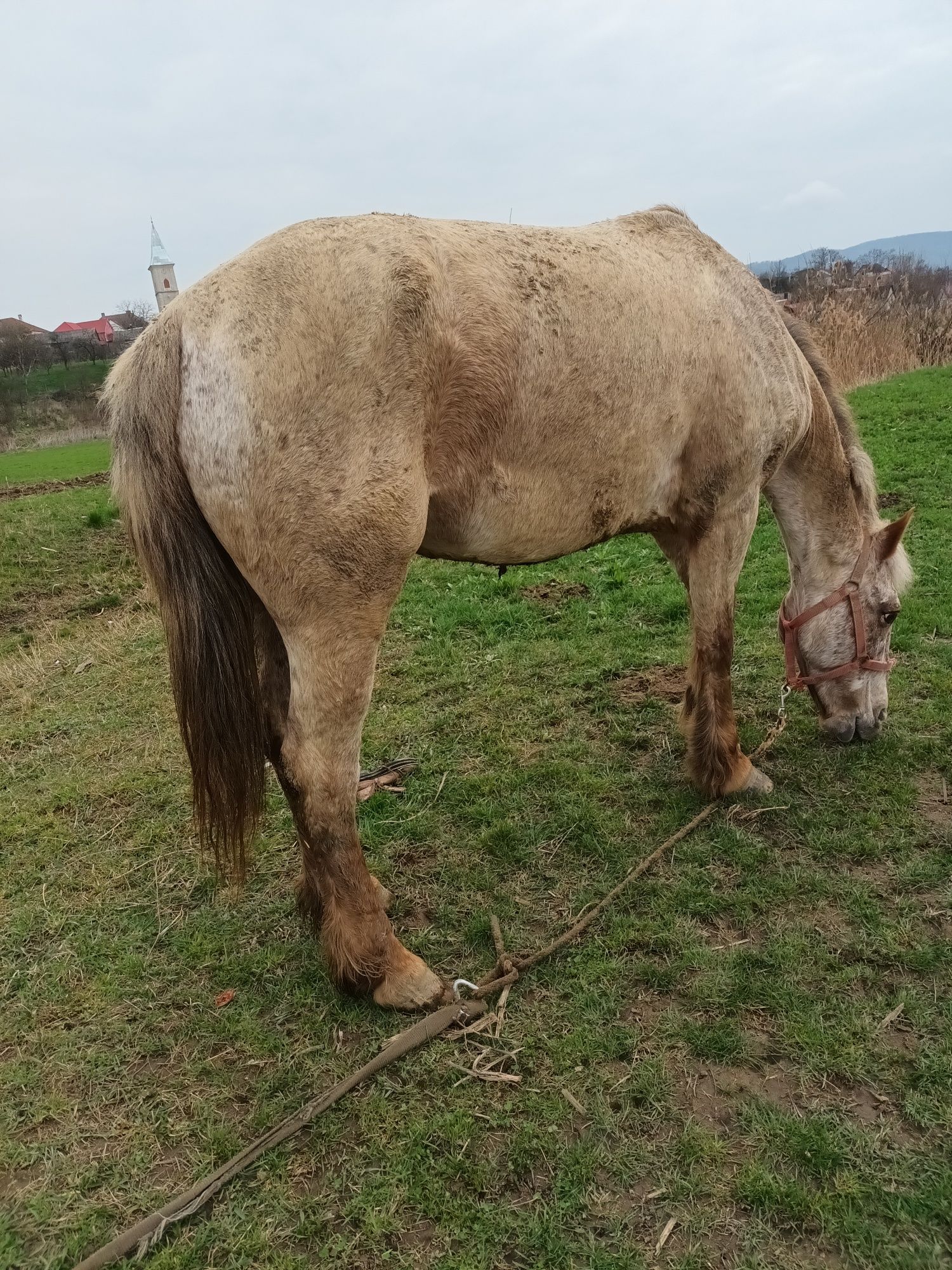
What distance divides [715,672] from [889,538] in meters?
1.02

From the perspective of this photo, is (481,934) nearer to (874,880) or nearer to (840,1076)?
(840,1076)

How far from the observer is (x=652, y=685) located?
4.45 m

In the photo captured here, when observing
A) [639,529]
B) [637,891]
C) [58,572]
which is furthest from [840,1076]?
[58,572]

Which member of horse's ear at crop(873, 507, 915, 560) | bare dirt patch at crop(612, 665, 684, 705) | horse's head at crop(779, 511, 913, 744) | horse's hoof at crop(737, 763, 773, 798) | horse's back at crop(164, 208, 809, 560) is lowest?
horse's hoof at crop(737, 763, 773, 798)

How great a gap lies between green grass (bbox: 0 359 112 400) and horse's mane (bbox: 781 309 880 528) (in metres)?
30.2

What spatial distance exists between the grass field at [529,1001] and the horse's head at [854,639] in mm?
215

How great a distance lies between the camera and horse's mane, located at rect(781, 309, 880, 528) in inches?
140

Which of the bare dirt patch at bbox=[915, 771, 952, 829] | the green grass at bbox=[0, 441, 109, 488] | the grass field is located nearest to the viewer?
the grass field

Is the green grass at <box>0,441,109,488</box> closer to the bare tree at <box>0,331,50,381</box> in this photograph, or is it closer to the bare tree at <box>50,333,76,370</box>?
the bare tree at <box>0,331,50,381</box>

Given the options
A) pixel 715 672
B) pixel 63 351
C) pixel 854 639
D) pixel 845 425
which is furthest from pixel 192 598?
pixel 63 351

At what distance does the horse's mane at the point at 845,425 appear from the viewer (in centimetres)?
355

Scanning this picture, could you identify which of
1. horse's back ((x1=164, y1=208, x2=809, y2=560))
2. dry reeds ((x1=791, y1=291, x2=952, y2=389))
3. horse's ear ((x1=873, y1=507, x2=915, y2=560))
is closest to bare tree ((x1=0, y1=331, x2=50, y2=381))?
dry reeds ((x1=791, y1=291, x2=952, y2=389))

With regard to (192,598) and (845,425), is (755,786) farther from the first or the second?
(192,598)

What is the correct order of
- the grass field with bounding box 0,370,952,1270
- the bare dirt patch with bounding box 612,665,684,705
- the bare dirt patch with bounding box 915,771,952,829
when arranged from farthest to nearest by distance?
the bare dirt patch with bounding box 612,665,684,705
the bare dirt patch with bounding box 915,771,952,829
the grass field with bounding box 0,370,952,1270
